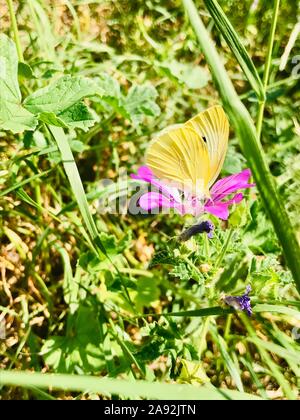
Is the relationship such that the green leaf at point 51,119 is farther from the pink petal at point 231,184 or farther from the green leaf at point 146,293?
the green leaf at point 146,293

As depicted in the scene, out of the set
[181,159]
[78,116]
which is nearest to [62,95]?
[78,116]

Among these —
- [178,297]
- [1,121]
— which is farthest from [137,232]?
[1,121]

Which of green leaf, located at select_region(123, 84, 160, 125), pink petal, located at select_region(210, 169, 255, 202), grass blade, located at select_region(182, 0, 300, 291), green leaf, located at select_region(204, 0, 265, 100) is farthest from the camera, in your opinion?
green leaf, located at select_region(123, 84, 160, 125)

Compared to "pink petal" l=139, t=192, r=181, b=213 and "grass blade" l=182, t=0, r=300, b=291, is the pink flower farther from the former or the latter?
"grass blade" l=182, t=0, r=300, b=291

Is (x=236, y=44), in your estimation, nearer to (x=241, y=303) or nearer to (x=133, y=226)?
(x=241, y=303)

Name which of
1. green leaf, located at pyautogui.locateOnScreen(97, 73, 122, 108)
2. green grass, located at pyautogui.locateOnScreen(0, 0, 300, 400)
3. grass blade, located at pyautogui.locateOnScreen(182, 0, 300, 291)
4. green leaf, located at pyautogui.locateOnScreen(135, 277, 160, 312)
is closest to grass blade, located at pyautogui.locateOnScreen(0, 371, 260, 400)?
green grass, located at pyautogui.locateOnScreen(0, 0, 300, 400)

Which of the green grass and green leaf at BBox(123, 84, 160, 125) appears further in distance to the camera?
green leaf at BBox(123, 84, 160, 125)

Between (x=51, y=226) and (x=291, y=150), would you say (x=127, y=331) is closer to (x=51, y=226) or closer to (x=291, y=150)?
(x=51, y=226)

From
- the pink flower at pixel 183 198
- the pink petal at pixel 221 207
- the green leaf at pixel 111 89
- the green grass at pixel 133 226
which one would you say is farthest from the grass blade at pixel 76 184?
the green leaf at pixel 111 89
